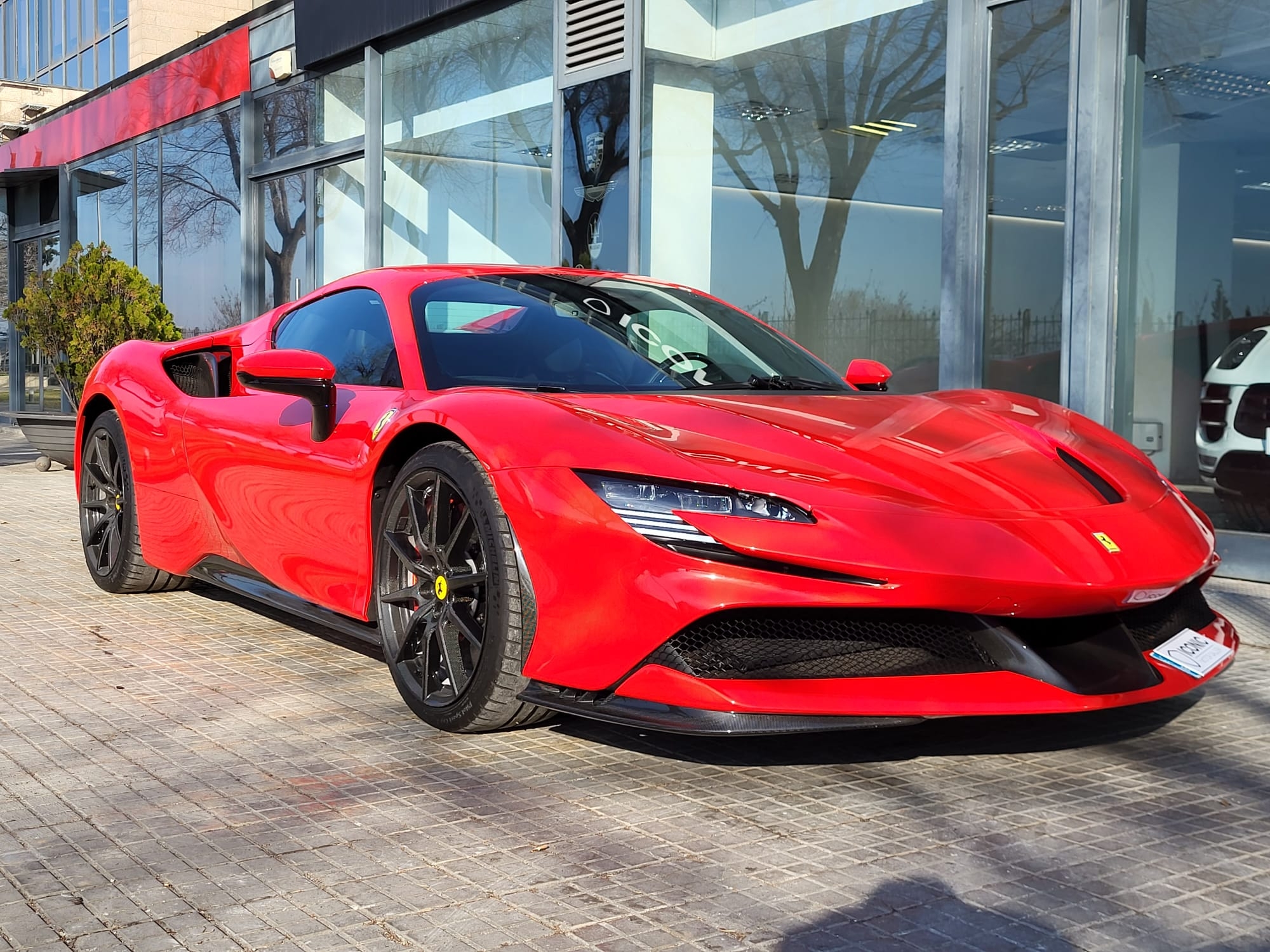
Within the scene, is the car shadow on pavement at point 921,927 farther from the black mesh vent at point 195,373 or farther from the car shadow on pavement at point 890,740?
the black mesh vent at point 195,373

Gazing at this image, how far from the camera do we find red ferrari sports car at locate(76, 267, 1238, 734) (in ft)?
9.19

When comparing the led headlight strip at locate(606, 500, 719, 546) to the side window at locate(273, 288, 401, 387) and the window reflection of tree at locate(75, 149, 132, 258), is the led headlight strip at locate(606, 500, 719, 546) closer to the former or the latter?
the side window at locate(273, 288, 401, 387)

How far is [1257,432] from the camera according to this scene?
5.84 metres

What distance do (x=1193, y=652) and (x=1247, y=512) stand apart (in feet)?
9.82

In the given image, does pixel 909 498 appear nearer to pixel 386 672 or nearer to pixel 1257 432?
pixel 386 672

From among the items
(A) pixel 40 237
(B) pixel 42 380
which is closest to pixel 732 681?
(B) pixel 42 380

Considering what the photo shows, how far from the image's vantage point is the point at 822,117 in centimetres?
818

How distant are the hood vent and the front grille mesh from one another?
1.96ft

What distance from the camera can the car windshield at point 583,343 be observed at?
150 inches

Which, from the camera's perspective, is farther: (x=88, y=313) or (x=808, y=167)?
(x=88, y=313)

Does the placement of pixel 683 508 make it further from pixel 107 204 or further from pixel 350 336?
pixel 107 204

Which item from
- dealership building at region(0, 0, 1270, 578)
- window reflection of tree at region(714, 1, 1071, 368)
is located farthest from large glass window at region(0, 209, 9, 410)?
window reflection of tree at region(714, 1, 1071, 368)

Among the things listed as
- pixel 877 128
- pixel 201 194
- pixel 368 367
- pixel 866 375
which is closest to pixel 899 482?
pixel 866 375

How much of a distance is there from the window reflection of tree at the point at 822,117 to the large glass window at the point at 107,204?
12053mm
